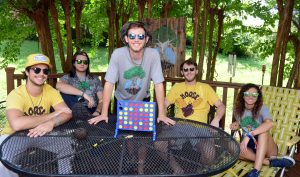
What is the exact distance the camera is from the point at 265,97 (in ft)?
13.0

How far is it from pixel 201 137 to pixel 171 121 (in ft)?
1.35

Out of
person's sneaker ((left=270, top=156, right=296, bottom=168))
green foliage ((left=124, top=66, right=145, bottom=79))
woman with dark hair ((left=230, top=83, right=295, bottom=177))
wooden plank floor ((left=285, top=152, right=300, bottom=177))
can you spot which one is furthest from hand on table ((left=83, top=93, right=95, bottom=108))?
wooden plank floor ((left=285, top=152, right=300, bottom=177))

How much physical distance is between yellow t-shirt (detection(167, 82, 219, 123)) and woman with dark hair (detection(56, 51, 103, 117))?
3.15 ft

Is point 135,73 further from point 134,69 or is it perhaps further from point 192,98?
point 192,98

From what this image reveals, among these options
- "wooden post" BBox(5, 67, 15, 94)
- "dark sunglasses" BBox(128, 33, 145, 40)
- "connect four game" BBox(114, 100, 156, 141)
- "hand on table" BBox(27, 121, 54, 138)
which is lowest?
"hand on table" BBox(27, 121, 54, 138)

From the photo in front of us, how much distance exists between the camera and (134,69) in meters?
3.13

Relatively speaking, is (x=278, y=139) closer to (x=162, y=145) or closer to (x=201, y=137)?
(x=201, y=137)

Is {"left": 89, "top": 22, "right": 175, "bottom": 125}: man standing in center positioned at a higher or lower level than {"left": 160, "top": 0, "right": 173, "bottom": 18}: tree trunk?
lower

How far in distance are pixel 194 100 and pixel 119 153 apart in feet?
5.93

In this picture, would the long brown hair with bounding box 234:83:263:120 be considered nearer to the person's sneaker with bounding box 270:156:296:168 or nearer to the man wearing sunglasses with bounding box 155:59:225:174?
the man wearing sunglasses with bounding box 155:59:225:174

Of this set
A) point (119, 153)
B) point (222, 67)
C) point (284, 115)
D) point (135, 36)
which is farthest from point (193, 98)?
point (222, 67)

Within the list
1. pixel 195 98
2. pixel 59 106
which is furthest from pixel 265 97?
pixel 59 106

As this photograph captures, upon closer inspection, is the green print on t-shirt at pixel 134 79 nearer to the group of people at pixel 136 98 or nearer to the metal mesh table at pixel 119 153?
the group of people at pixel 136 98

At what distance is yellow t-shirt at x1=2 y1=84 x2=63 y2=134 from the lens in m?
2.85
